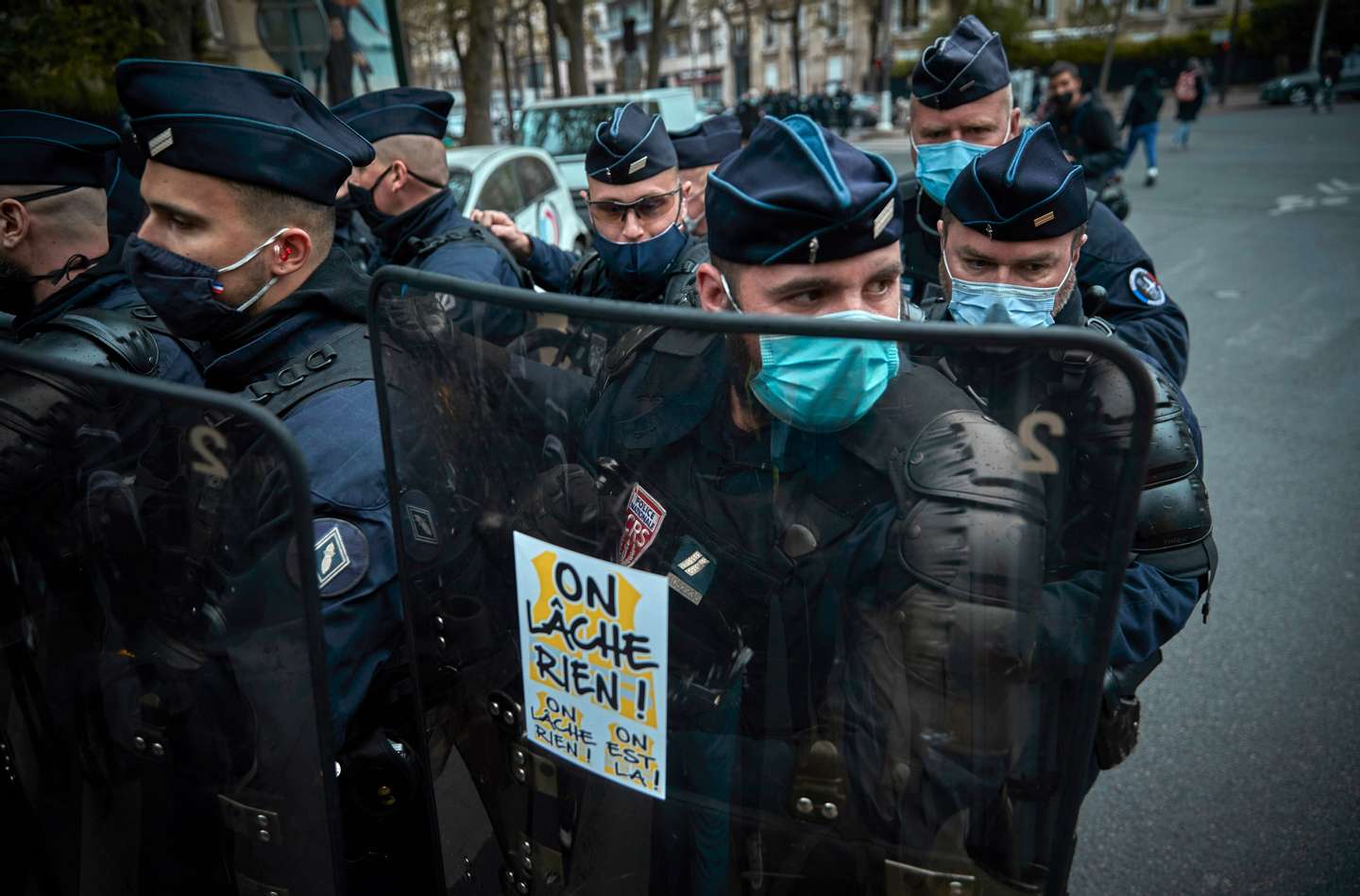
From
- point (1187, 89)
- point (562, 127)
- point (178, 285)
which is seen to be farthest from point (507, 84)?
point (178, 285)

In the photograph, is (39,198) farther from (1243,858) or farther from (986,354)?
(1243,858)

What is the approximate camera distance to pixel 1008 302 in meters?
1.96

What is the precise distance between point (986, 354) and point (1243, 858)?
233 centimetres

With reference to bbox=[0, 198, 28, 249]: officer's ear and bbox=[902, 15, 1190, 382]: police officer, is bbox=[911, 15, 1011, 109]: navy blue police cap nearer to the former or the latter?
bbox=[902, 15, 1190, 382]: police officer

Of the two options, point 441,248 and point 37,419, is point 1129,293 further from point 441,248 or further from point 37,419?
point 37,419

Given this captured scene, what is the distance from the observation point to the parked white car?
682 centimetres

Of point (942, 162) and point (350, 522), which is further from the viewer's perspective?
point (942, 162)

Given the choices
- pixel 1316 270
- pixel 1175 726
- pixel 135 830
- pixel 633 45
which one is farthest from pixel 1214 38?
pixel 135 830

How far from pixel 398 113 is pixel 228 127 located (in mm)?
1904

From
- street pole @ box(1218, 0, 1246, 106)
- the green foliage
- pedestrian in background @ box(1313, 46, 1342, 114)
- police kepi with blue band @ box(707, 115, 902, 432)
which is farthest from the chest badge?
street pole @ box(1218, 0, 1246, 106)

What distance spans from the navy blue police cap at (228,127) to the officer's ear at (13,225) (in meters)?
0.74

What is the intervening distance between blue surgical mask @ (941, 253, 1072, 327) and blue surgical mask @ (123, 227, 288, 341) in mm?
1438

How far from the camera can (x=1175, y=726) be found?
2.92 metres

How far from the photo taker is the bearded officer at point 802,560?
88 centimetres
